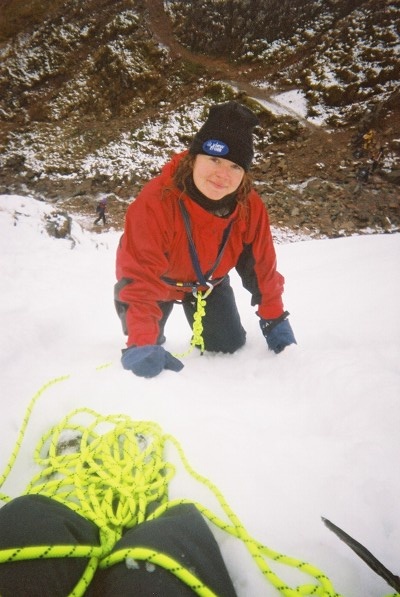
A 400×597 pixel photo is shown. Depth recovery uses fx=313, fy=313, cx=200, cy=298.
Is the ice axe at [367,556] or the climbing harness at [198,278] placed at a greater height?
the climbing harness at [198,278]

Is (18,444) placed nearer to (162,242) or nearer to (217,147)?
(162,242)

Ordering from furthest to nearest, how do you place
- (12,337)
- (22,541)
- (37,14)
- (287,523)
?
(37,14)
(12,337)
(287,523)
(22,541)

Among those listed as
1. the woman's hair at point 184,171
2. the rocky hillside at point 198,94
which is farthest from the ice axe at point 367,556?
the rocky hillside at point 198,94

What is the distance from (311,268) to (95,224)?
9.45 meters

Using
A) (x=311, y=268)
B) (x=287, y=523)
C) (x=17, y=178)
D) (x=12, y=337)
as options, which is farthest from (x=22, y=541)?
(x=17, y=178)

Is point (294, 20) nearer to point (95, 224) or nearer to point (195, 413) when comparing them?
point (95, 224)

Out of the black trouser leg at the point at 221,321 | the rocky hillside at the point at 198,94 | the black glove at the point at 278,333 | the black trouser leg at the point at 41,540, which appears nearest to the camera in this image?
the black trouser leg at the point at 41,540

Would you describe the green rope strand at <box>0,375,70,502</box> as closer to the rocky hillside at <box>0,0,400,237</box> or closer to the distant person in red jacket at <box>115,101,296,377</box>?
the distant person in red jacket at <box>115,101,296,377</box>

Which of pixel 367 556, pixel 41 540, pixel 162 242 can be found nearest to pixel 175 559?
pixel 41 540

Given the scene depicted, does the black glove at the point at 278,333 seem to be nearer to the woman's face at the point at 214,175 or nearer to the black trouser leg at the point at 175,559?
the woman's face at the point at 214,175

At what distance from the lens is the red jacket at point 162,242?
6.31 ft

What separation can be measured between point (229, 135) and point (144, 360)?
4.64 ft

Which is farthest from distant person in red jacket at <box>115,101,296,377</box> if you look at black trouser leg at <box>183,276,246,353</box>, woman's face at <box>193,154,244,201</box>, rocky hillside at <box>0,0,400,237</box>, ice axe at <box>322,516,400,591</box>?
rocky hillside at <box>0,0,400,237</box>

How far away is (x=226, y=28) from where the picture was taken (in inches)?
749
